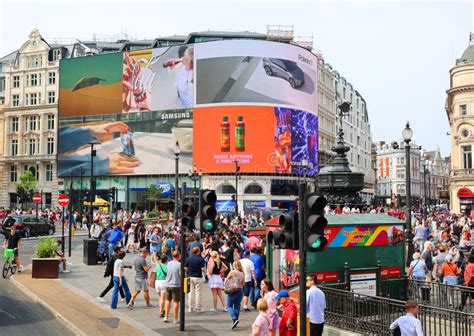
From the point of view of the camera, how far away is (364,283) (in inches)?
519

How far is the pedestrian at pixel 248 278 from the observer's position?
14.8 meters

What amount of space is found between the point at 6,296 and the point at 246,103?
52613 mm

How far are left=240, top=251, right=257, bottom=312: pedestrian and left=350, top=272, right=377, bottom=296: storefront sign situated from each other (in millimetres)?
2945

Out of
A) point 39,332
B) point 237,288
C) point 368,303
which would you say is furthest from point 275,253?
point 39,332

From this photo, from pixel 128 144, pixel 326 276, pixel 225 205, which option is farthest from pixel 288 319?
pixel 128 144

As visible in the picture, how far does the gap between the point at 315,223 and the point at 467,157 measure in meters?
56.2

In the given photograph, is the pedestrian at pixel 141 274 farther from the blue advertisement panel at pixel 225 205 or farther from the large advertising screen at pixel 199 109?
the large advertising screen at pixel 199 109

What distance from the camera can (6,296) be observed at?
16578 millimetres

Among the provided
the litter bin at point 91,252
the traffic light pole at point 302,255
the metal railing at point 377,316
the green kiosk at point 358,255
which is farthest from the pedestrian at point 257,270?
the litter bin at point 91,252

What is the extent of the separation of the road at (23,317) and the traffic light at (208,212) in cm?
384

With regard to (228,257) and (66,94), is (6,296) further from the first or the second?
(66,94)

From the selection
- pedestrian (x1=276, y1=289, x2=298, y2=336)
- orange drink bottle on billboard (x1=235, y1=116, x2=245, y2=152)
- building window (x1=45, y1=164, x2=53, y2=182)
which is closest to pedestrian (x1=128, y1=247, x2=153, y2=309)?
pedestrian (x1=276, y1=289, x2=298, y2=336)

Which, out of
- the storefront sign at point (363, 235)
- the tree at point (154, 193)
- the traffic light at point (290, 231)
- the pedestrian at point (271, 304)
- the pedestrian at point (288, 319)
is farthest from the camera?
the tree at point (154, 193)

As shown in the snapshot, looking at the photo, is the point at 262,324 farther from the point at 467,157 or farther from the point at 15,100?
the point at 15,100
